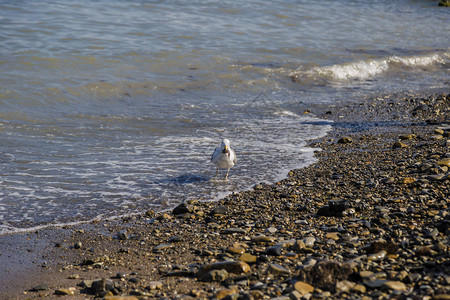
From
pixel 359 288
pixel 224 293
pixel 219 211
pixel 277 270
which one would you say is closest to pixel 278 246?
pixel 277 270

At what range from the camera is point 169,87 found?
14.2 m

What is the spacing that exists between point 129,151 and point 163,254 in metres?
4.26

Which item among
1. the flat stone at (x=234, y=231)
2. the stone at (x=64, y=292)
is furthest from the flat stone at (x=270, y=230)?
the stone at (x=64, y=292)

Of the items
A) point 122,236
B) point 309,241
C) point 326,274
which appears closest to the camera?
point 326,274

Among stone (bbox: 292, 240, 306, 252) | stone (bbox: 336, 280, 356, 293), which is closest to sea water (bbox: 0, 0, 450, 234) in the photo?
stone (bbox: 292, 240, 306, 252)

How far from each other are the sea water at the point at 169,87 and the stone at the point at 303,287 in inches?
124

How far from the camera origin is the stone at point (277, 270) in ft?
15.1

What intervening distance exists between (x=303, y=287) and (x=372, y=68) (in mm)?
14775

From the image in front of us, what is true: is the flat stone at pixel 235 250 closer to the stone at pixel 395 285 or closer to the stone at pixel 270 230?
the stone at pixel 270 230

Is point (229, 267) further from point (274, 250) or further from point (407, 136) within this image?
point (407, 136)

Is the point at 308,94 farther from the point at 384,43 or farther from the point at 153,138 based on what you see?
the point at 384,43

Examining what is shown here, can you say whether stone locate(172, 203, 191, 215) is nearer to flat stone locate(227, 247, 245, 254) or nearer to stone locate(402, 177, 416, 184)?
flat stone locate(227, 247, 245, 254)

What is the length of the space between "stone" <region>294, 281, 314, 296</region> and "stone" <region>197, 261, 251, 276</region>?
0.60 metres

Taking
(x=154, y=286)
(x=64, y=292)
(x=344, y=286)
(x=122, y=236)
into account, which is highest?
(x=344, y=286)
